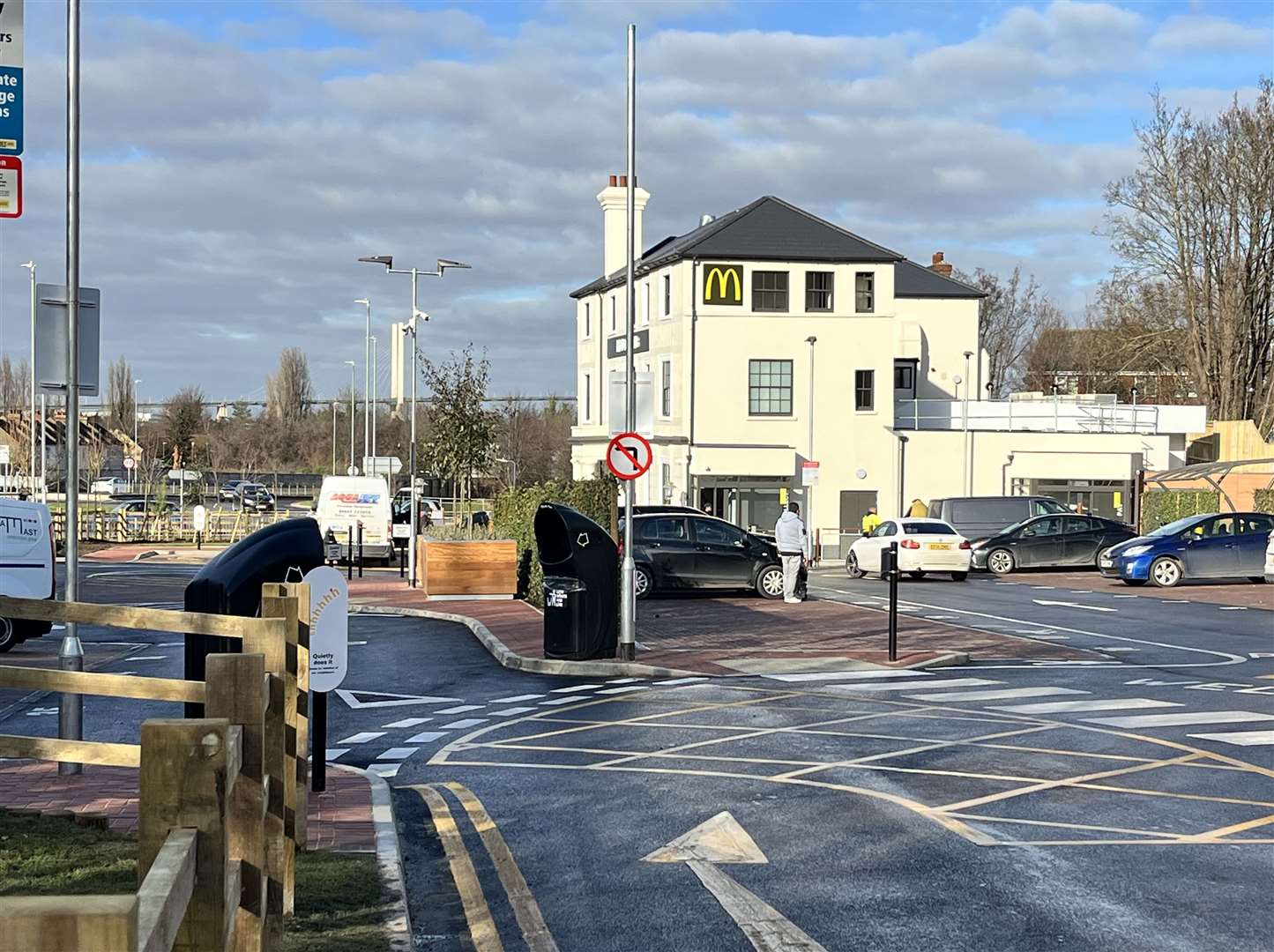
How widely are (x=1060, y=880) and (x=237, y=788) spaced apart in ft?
15.6

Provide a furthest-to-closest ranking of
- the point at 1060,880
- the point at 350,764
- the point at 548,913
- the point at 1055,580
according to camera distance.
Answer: the point at 1055,580 < the point at 350,764 < the point at 1060,880 < the point at 548,913

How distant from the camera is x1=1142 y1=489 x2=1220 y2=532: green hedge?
4178 centimetres

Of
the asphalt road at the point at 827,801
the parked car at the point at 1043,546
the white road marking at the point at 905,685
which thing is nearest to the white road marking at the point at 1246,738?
the asphalt road at the point at 827,801

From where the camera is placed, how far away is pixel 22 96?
10055 millimetres

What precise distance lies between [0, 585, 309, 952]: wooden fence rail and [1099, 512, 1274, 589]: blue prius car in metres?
26.8

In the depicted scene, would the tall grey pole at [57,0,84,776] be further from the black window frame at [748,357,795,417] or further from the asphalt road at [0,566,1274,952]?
the black window frame at [748,357,795,417]

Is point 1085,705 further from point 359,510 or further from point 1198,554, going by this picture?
point 359,510

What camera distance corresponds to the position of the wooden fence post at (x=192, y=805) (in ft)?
8.21

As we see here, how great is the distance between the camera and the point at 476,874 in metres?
7.44

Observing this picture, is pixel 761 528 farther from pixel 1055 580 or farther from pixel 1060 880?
pixel 1060 880

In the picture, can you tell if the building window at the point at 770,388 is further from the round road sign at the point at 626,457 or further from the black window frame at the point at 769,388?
the round road sign at the point at 626,457

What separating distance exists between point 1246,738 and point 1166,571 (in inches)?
812

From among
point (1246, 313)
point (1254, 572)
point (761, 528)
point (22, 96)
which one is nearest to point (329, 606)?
point (22, 96)

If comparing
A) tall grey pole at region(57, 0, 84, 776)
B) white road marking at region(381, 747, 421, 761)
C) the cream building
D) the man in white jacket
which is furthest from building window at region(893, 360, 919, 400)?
tall grey pole at region(57, 0, 84, 776)
